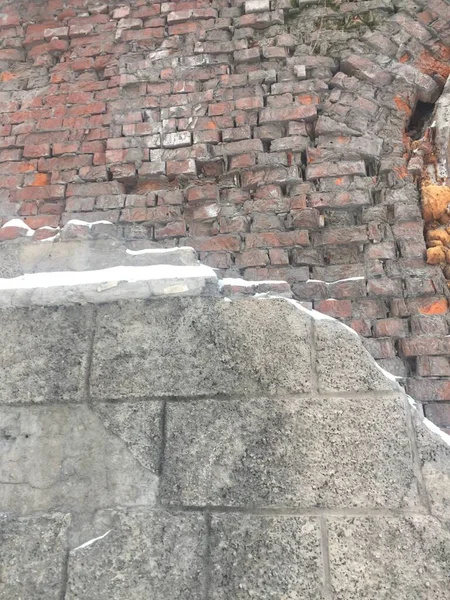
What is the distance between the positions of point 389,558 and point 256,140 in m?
1.76

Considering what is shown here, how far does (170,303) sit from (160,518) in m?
0.74

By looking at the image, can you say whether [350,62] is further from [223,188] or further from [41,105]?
[41,105]

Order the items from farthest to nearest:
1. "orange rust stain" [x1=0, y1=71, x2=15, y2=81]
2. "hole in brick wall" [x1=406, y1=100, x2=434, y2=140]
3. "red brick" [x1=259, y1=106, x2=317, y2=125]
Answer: "orange rust stain" [x1=0, y1=71, x2=15, y2=81], "hole in brick wall" [x1=406, y1=100, x2=434, y2=140], "red brick" [x1=259, y1=106, x2=317, y2=125]

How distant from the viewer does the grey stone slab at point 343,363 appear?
5.86 feet

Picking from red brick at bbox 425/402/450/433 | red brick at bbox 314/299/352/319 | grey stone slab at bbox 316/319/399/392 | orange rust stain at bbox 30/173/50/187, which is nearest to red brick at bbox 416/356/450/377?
red brick at bbox 425/402/450/433

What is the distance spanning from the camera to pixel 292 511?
165 cm

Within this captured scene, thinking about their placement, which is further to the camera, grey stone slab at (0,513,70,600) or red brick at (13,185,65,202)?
red brick at (13,185,65,202)

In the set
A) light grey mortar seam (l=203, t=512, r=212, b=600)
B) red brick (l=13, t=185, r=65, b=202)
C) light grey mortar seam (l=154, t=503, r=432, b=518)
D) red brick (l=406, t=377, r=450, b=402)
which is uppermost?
red brick (l=13, t=185, r=65, b=202)

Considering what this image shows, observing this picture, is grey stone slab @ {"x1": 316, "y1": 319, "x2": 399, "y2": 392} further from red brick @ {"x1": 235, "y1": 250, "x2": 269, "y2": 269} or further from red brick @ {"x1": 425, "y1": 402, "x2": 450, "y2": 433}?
red brick @ {"x1": 235, "y1": 250, "x2": 269, "y2": 269}

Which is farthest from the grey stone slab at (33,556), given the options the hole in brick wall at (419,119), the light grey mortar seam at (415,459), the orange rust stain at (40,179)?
the hole in brick wall at (419,119)

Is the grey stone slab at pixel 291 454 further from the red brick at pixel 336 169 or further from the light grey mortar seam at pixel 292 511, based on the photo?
the red brick at pixel 336 169

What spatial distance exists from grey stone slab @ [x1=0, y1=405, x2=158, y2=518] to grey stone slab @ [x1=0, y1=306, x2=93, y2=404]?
0.22 ft

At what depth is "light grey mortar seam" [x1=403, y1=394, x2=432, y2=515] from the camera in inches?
64.2

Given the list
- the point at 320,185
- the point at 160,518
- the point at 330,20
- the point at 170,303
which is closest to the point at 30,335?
the point at 170,303
